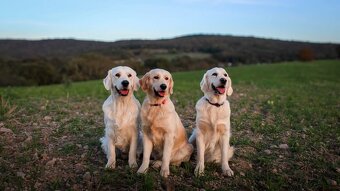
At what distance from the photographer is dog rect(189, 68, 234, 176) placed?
5.66m

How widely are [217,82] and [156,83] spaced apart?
0.98m

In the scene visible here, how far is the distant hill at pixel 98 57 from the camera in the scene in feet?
113

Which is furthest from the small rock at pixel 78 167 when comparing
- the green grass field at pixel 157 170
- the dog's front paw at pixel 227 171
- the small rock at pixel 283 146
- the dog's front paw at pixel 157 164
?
the small rock at pixel 283 146

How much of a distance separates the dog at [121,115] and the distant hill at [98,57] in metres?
19.0

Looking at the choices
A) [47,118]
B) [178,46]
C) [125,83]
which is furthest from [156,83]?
[178,46]

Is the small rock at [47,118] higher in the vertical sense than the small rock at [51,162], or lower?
lower

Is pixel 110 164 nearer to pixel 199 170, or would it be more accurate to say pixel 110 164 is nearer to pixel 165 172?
pixel 165 172

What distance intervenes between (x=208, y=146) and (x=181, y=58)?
42199mm

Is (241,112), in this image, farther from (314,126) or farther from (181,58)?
(181,58)

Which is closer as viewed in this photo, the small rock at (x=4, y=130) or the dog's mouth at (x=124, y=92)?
the dog's mouth at (x=124, y=92)

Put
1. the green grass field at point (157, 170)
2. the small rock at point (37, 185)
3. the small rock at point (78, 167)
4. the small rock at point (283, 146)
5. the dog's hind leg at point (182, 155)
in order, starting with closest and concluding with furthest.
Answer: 1. the small rock at point (37, 185)
2. the green grass field at point (157, 170)
3. the small rock at point (78, 167)
4. the dog's hind leg at point (182, 155)
5. the small rock at point (283, 146)

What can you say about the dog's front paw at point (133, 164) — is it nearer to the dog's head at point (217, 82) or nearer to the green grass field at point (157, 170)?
the green grass field at point (157, 170)

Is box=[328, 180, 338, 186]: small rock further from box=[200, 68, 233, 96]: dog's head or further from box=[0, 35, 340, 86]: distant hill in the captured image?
box=[0, 35, 340, 86]: distant hill

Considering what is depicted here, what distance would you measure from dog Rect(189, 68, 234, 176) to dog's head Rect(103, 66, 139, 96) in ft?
3.63
